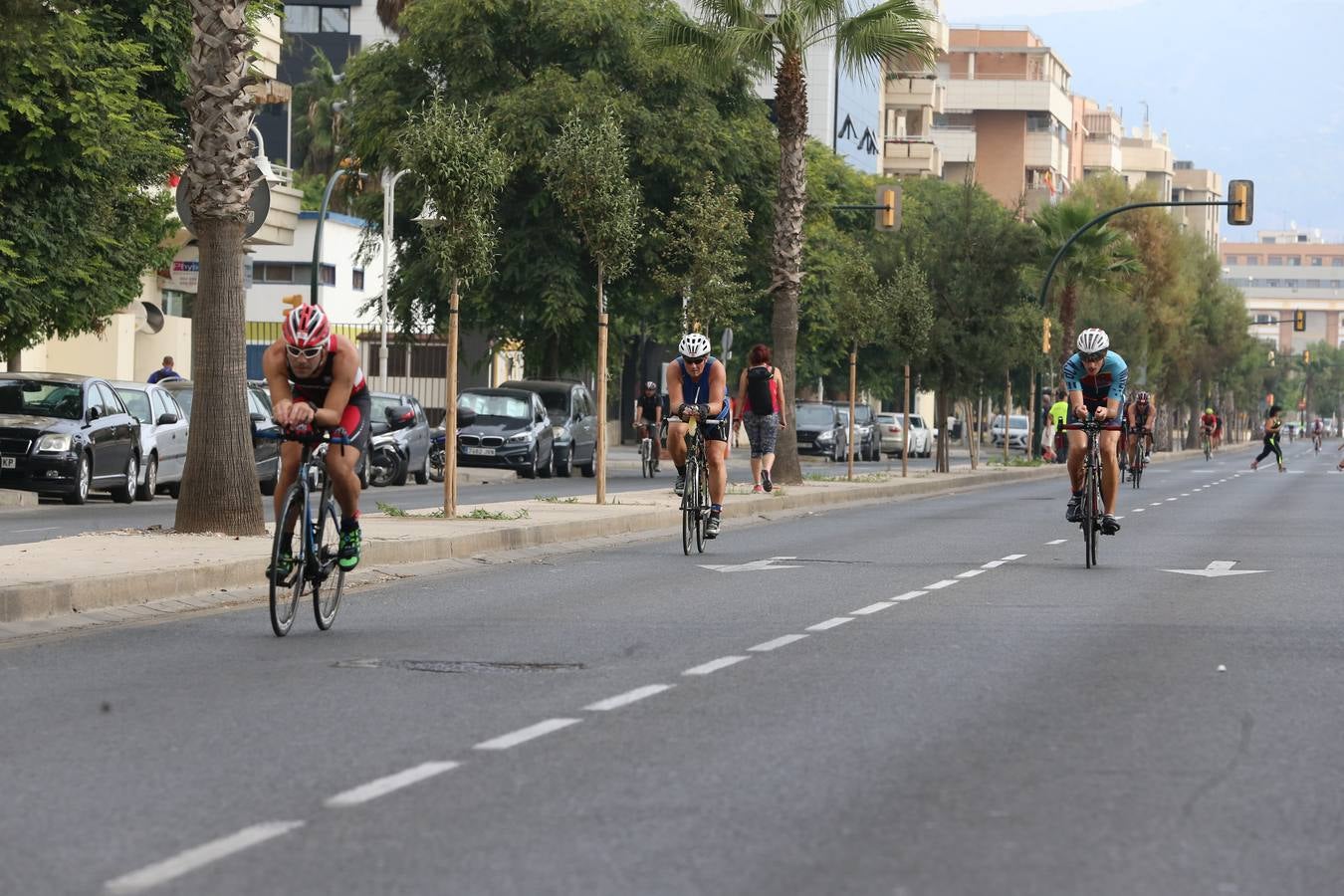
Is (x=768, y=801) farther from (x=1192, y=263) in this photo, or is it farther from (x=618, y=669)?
(x=1192, y=263)

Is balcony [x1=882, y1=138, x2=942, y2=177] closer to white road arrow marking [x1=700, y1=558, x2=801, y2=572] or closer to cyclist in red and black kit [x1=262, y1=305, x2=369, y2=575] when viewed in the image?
white road arrow marking [x1=700, y1=558, x2=801, y2=572]

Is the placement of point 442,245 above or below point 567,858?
above

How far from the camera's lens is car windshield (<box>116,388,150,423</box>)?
31.1m

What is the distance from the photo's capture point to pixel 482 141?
24016mm

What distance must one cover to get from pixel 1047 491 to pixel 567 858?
3759cm

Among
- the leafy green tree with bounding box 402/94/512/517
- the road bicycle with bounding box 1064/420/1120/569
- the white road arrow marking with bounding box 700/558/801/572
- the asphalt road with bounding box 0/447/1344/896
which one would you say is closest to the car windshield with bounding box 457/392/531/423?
the leafy green tree with bounding box 402/94/512/517

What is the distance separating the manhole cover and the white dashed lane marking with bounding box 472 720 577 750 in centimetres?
196

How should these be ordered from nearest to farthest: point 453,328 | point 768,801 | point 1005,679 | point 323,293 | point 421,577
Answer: point 768,801
point 1005,679
point 421,577
point 453,328
point 323,293

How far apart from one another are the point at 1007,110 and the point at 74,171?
12010 centimetres

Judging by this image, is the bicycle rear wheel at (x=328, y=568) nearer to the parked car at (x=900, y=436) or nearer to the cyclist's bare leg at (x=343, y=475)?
the cyclist's bare leg at (x=343, y=475)

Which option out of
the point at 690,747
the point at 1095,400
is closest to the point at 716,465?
the point at 1095,400

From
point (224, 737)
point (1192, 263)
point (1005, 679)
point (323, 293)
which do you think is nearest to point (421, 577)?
point (1005, 679)

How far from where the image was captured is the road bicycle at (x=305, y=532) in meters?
13.0

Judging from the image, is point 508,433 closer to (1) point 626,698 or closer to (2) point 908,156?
(1) point 626,698
